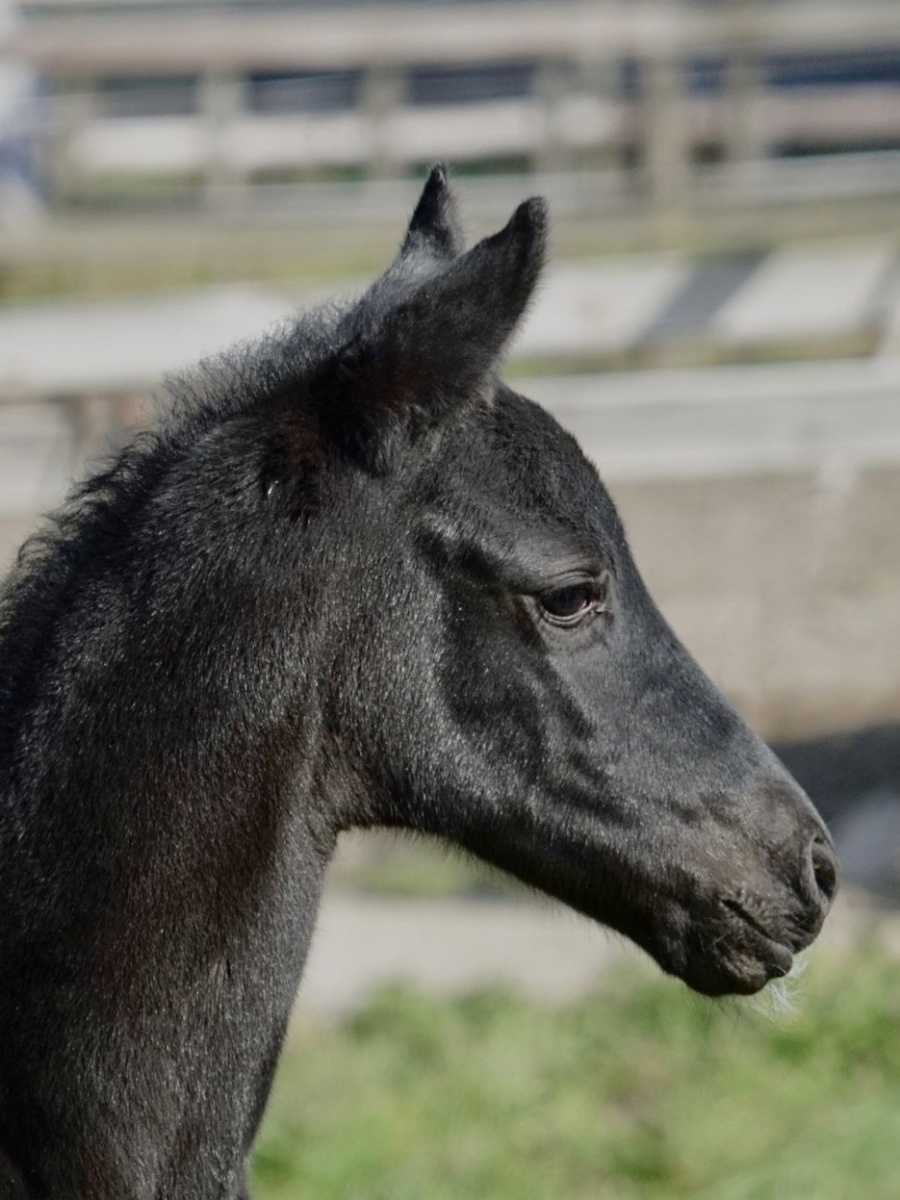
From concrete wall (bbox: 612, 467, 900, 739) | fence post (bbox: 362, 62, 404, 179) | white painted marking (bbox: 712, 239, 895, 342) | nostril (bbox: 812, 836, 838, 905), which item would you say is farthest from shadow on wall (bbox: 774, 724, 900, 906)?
fence post (bbox: 362, 62, 404, 179)

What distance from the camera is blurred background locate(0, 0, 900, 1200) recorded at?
183 inches

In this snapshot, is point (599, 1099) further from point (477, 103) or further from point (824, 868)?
point (477, 103)

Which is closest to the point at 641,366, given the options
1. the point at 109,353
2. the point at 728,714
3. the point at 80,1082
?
the point at 109,353

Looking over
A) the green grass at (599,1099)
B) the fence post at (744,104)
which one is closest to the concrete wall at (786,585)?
the green grass at (599,1099)

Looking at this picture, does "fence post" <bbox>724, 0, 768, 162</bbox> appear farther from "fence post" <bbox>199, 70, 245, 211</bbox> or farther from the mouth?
the mouth

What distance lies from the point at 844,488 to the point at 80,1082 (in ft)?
16.8

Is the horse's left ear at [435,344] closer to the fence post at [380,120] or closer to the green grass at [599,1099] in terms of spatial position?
the green grass at [599,1099]

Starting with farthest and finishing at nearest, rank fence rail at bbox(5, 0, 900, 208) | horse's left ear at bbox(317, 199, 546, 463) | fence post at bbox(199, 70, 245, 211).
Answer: fence post at bbox(199, 70, 245, 211) → fence rail at bbox(5, 0, 900, 208) → horse's left ear at bbox(317, 199, 546, 463)

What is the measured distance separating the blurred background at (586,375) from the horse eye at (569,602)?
47cm

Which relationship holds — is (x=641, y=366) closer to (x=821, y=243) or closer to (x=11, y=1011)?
(x=821, y=243)

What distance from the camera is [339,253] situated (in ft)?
26.8

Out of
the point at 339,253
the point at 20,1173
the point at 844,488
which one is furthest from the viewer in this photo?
the point at 339,253

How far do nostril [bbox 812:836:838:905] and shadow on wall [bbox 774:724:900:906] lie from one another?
311cm

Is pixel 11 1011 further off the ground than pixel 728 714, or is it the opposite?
pixel 728 714
